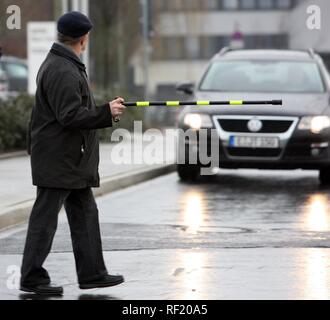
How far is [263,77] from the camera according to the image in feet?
51.0

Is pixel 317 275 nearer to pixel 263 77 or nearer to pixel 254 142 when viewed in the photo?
pixel 254 142

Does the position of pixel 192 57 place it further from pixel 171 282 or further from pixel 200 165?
pixel 171 282

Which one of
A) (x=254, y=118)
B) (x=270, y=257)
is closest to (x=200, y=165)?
(x=254, y=118)

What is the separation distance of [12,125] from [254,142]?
5.25m

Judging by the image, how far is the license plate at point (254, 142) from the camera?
14031 mm

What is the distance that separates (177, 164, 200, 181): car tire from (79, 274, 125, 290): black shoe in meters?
7.64

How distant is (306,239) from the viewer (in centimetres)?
956

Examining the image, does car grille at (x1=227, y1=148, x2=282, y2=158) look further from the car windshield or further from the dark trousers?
the dark trousers

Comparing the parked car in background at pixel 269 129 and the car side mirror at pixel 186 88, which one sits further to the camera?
the car side mirror at pixel 186 88

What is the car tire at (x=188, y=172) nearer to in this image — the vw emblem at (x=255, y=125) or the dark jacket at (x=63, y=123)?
the vw emblem at (x=255, y=125)

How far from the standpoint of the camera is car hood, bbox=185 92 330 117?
1410 cm

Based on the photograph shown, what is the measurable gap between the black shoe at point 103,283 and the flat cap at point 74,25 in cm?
151

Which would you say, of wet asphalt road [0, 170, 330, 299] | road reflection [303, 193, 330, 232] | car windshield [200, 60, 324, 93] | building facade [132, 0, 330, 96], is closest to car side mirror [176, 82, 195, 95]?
car windshield [200, 60, 324, 93]

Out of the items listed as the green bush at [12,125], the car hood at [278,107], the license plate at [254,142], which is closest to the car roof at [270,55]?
the car hood at [278,107]
